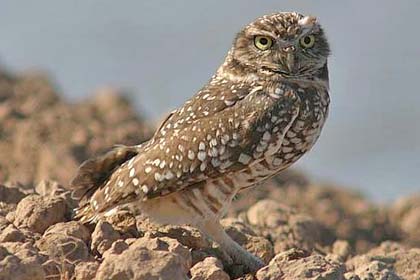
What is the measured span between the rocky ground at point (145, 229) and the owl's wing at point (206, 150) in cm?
27

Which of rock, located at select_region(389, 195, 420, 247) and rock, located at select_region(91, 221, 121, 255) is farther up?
rock, located at select_region(91, 221, 121, 255)

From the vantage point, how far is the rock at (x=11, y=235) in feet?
26.1

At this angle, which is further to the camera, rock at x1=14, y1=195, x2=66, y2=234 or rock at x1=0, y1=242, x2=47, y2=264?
rock at x1=14, y1=195, x2=66, y2=234

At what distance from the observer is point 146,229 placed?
9.16 meters

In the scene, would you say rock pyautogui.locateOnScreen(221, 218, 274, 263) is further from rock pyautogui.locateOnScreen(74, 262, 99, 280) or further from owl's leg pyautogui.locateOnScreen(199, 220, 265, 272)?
rock pyautogui.locateOnScreen(74, 262, 99, 280)

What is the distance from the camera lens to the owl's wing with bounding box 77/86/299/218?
28.9ft

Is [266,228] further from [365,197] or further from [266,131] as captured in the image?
[365,197]

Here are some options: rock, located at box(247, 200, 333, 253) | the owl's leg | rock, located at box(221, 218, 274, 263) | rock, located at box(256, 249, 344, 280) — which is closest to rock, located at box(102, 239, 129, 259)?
rock, located at box(256, 249, 344, 280)

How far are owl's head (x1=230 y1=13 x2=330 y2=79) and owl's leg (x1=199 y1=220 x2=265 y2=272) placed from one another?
43.0 inches

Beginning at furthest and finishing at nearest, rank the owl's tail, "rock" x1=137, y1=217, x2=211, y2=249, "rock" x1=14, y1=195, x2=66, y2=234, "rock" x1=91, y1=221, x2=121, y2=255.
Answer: the owl's tail < "rock" x1=137, y1=217, x2=211, y2=249 < "rock" x1=14, y1=195, x2=66, y2=234 < "rock" x1=91, y1=221, x2=121, y2=255

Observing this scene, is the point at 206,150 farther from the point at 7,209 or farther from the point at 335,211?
the point at 335,211

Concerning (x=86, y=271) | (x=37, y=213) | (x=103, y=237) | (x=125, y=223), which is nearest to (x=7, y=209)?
(x=37, y=213)

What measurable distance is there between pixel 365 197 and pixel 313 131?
33.2 feet

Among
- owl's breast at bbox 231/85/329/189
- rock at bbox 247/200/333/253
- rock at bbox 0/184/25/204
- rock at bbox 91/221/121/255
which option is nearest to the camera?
rock at bbox 91/221/121/255
